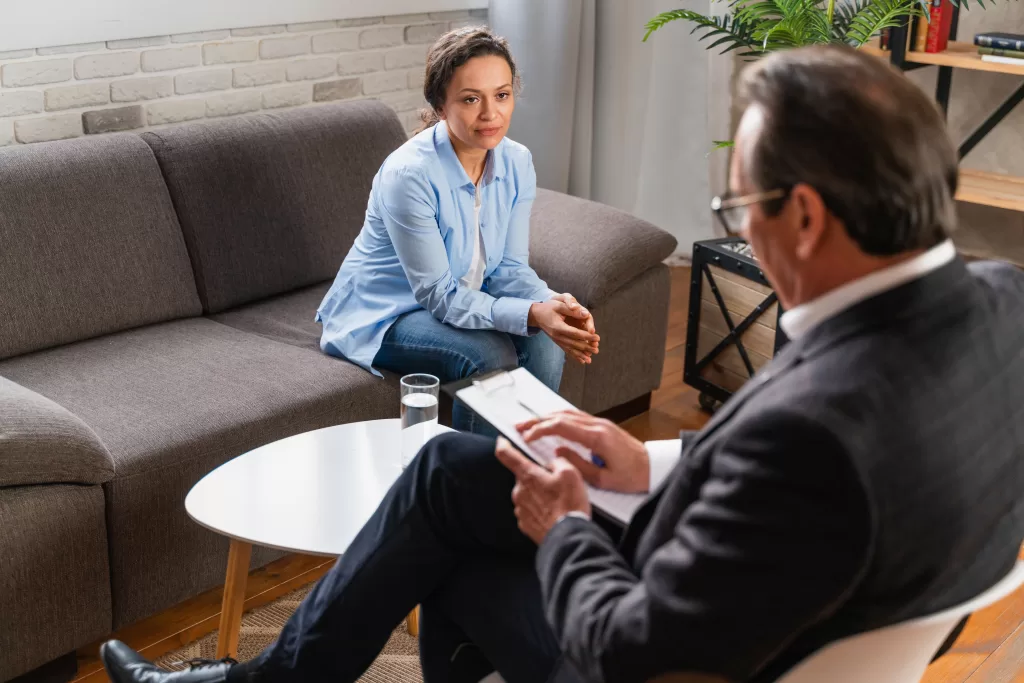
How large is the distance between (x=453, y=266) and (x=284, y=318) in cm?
45

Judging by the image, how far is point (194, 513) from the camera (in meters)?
1.68

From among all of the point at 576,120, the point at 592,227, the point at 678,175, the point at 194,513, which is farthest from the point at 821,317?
the point at 678,175

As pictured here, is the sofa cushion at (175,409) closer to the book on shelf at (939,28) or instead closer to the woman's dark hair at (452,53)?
the woman's dark hair at (452,53)

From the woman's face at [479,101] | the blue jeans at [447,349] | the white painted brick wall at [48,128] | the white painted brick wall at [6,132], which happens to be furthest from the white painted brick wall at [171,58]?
the blue jeans at [447,349]

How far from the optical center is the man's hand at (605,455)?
1377 mm

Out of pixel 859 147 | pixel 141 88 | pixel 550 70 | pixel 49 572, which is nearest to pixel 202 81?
pixel 141 88

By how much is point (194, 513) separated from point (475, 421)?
0.64m

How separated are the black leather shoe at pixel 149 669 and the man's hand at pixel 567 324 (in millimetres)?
987

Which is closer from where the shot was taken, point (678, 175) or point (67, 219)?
point (67, 219)

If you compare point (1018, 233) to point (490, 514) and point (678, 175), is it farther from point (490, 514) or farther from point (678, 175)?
point (490, 514)

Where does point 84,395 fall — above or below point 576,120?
below

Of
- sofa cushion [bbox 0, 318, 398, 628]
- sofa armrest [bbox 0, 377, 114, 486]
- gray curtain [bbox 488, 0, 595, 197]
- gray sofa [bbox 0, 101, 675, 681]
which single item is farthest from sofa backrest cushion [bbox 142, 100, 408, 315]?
gray curtain [bbox 488, 0, 595, 197]

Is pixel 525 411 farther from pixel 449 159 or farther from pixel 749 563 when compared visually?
pixel 449 159

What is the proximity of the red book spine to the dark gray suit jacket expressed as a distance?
8.54 feet
